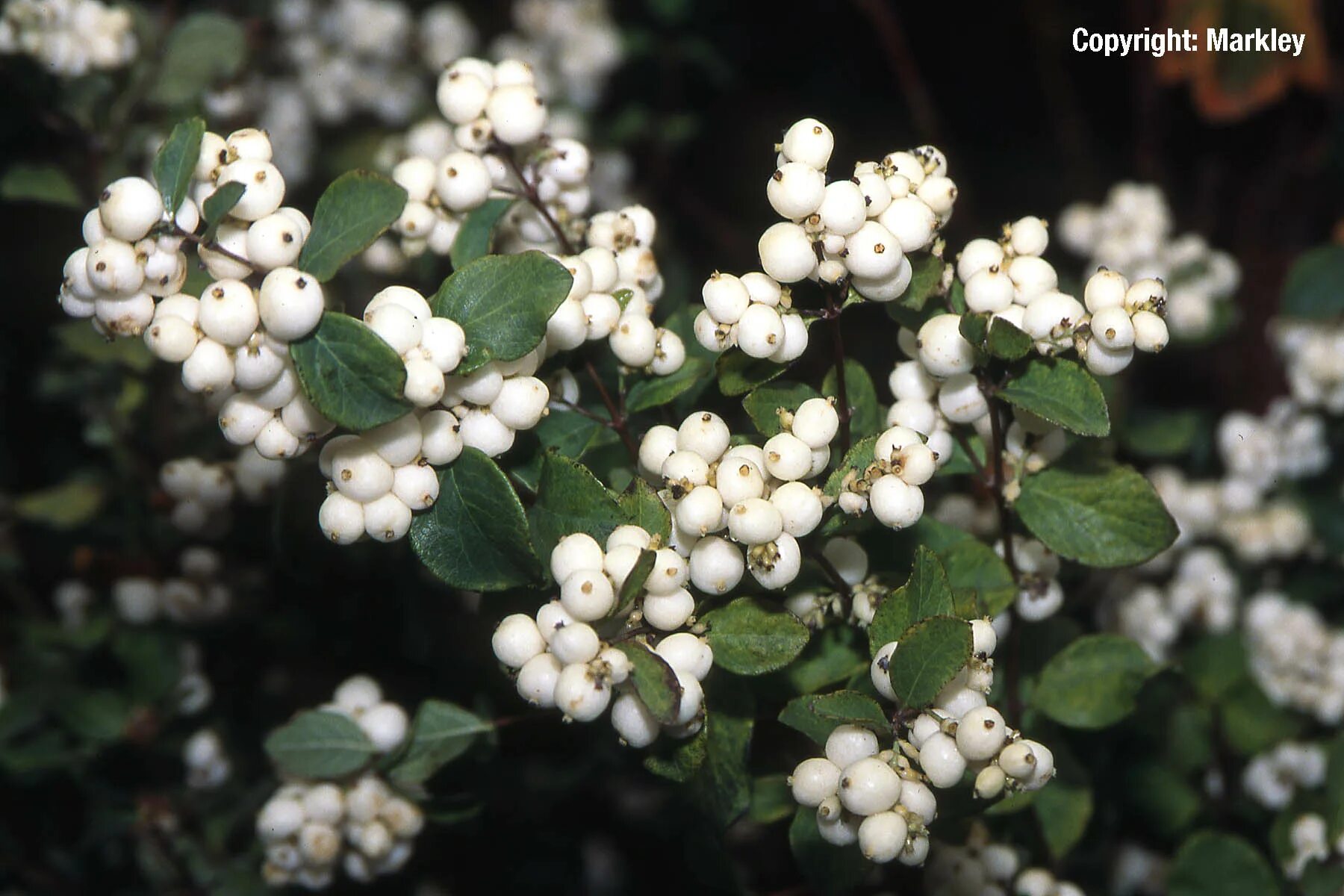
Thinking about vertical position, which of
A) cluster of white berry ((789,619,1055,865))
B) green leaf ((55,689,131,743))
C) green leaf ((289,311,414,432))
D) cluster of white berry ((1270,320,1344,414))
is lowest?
green leaf ((55,689,131,743))

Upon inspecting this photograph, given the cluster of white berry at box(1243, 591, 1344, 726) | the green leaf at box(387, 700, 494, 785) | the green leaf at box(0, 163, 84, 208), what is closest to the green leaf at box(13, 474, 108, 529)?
the green leaf at box(0, 163, 84, 208)

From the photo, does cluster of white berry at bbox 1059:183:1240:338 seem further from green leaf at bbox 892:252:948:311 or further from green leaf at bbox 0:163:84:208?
green leaf at bbox 0:163:84:208

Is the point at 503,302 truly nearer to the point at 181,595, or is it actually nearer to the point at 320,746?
the point at 320,746

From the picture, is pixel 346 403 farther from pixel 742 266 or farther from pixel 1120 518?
pixel 742 266

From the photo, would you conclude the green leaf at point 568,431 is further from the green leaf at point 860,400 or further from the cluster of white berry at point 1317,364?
the cluster of white berry at point 1317,364

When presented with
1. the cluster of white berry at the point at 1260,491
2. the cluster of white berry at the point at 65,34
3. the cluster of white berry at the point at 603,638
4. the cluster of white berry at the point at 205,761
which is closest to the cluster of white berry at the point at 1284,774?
the cluster of white berry at the point at 1260,491

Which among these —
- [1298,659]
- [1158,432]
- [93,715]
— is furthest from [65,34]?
[1298,659]
